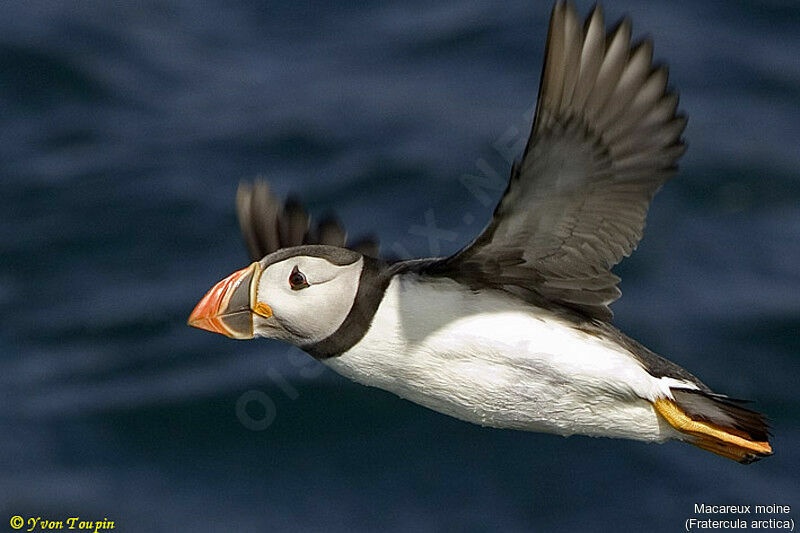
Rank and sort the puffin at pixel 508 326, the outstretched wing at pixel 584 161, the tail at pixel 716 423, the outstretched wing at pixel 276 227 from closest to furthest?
1. the outstretched wing at pixel 584 161
2. the puffin at pixel 508 326
3. the tail at pixel 716 423
4. the outstretched wing at pixel 276 227

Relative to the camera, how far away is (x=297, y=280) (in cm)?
547

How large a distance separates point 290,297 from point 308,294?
7 centimetres

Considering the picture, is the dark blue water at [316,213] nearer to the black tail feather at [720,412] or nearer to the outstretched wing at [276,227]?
the outstretched wing at [276,227]

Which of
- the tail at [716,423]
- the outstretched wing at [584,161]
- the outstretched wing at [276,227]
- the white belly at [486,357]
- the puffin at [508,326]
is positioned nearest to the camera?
the outstretched wing at [584,161]

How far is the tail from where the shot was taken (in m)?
5.54

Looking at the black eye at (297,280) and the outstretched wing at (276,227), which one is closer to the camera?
the black eye at (297,280)

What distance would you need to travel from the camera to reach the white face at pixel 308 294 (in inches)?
215

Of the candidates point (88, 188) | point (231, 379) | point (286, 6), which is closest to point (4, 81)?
point (88, 188)

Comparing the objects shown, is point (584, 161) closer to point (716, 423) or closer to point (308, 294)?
point (308, 294)

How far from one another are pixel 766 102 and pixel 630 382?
555cm

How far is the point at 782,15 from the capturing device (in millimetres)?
11375

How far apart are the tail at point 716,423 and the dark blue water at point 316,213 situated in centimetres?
196

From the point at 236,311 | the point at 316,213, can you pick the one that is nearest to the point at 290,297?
the point at 236,311

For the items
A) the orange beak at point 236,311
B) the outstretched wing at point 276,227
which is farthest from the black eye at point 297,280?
the outstretched wing at point 276,227
